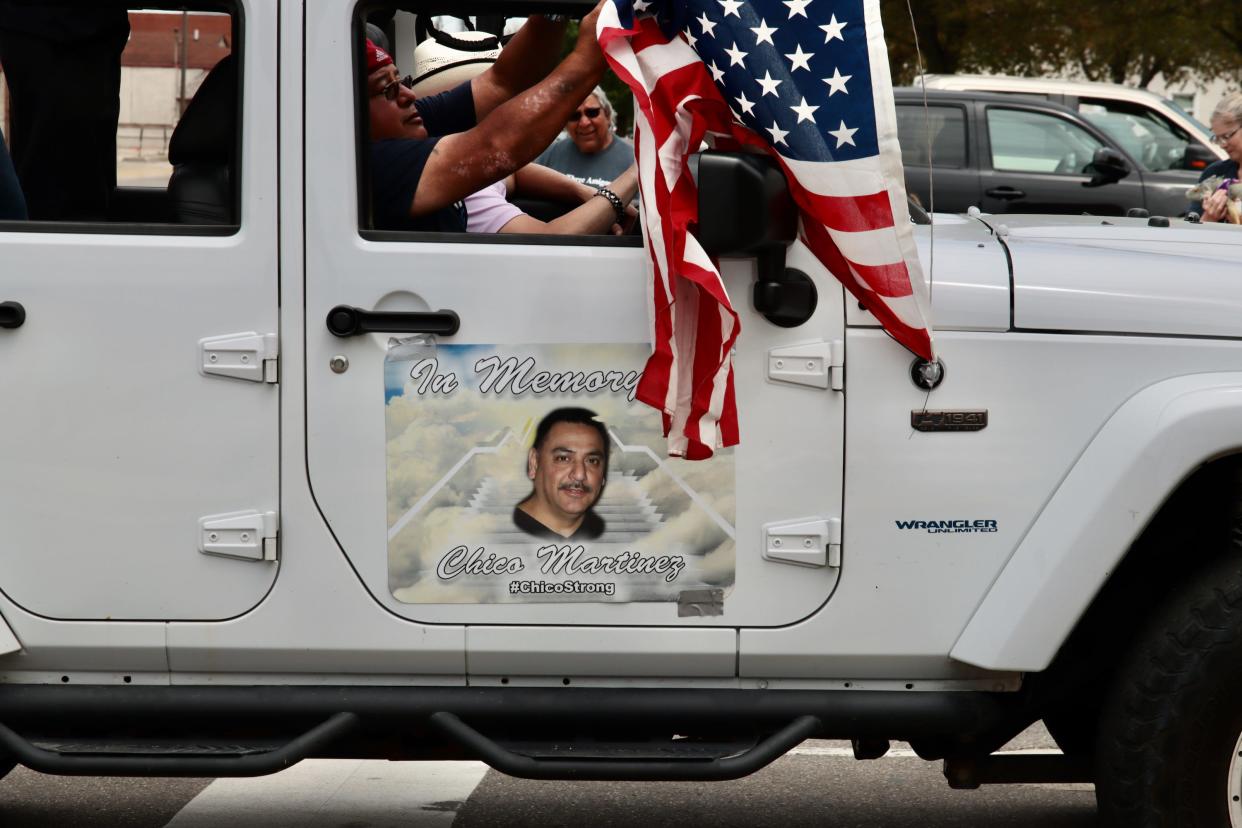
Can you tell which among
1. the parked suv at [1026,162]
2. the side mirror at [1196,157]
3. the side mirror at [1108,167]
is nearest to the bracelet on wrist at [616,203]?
the parked suv at [1026,162]

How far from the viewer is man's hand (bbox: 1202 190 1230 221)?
698cm

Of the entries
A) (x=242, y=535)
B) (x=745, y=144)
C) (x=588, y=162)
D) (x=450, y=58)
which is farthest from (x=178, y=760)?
(x=588, y=162)

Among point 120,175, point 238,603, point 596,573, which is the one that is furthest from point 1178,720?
point 120,175

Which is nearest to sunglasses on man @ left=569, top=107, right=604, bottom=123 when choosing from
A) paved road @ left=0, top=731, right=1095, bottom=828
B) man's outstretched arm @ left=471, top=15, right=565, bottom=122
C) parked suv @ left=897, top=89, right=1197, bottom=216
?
man's outstretched arm @ left=471, top=15, right=565, bottom=122

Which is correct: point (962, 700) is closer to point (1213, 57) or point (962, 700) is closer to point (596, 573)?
point (596, 573)

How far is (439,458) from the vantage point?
10.1 ft

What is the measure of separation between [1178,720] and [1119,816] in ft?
0.78

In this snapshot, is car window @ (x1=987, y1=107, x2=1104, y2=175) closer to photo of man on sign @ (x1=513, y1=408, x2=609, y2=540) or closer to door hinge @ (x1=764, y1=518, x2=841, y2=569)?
door hinge @ (x1=764, y1=518, x2=841, y2=569)

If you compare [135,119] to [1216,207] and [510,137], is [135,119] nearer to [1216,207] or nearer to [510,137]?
[510,137]

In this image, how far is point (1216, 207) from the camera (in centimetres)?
700

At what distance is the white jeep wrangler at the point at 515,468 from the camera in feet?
10.0

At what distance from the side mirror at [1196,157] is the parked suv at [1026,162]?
0.46 meters

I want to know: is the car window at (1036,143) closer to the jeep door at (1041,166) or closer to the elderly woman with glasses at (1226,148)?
the jeep door at (1041,166)

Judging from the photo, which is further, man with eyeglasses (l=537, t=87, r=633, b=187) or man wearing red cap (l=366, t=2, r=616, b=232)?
man with eyeglasses (l=537, t=87, r=633, b=187)
